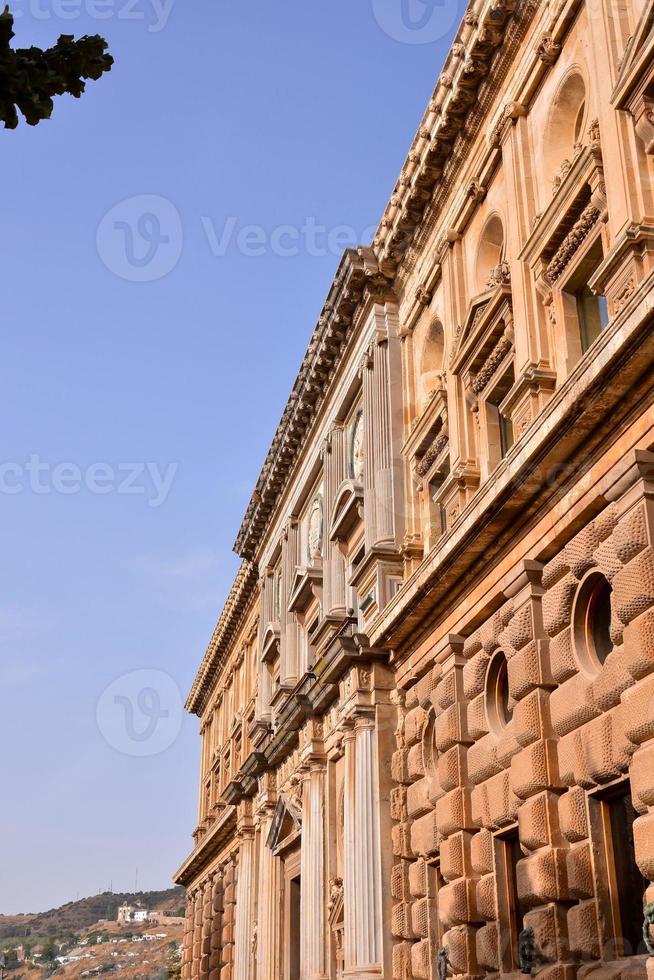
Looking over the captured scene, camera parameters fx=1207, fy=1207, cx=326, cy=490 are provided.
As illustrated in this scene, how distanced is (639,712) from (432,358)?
10.4 meters

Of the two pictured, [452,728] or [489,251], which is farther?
[489,251]

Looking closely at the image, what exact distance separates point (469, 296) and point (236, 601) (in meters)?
21.2

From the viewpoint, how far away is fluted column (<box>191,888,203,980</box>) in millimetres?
43062

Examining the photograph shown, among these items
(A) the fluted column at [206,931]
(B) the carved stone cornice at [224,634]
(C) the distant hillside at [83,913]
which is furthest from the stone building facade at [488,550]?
(C) the distant hillside at [83,913]

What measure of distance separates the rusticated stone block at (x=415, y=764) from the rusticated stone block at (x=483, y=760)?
2177 millimetres

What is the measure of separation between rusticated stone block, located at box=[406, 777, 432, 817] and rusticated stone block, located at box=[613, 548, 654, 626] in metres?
6.28

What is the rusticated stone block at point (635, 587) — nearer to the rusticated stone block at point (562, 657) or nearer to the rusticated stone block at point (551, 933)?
the rusticated stone block at point (562, 657)

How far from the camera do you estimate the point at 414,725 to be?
1806cm

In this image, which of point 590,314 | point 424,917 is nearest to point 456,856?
point 424,917

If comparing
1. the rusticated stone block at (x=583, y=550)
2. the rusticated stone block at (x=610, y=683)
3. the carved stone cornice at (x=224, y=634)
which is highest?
the carved stone cornice at (x=224, y=634)

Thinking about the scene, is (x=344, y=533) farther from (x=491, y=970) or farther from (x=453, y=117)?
(x=491, y=970)

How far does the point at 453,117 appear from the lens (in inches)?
730

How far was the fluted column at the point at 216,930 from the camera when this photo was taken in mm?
38344

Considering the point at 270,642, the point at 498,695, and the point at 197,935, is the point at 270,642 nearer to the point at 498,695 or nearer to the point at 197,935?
the point at 498,695
